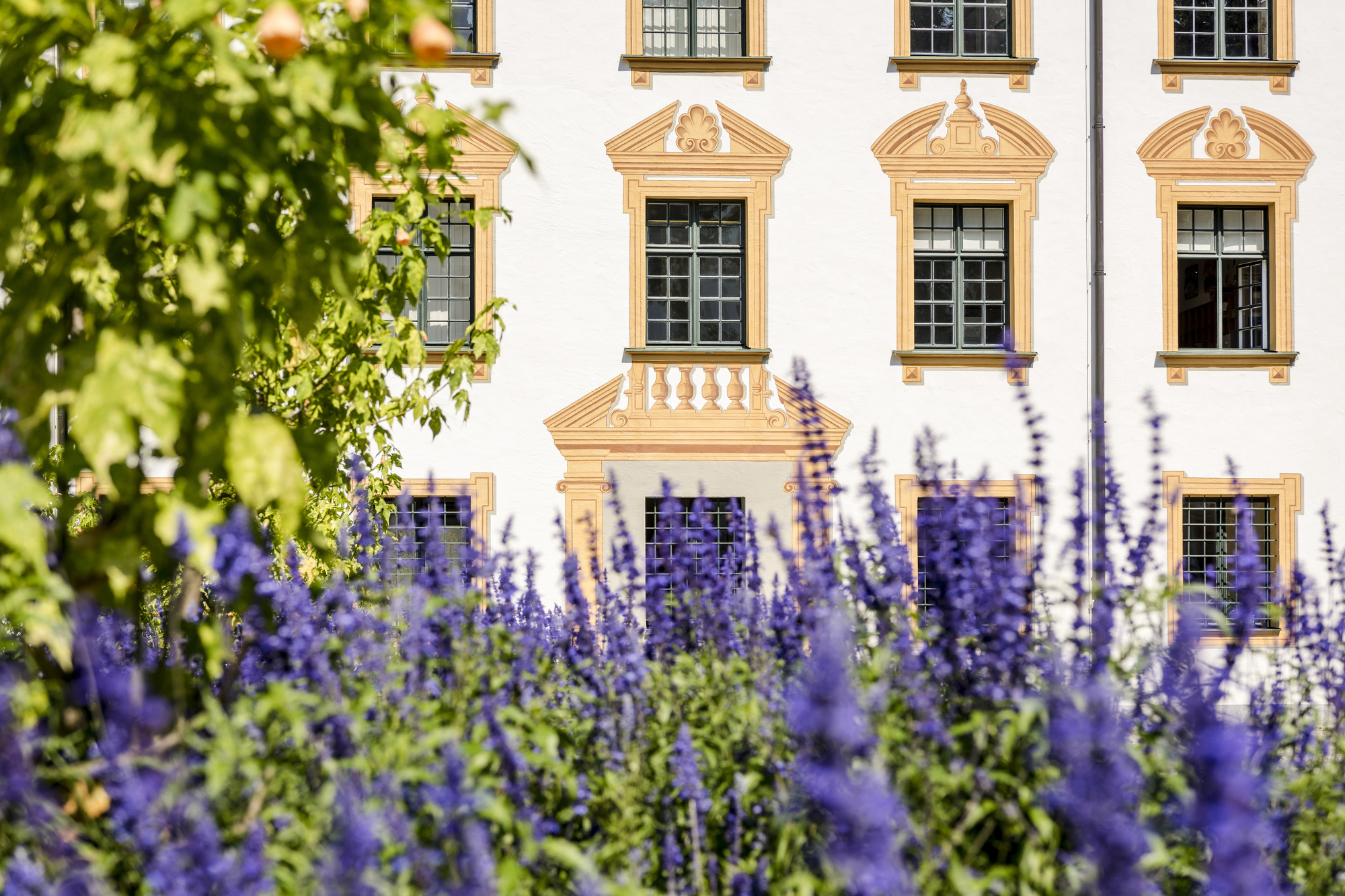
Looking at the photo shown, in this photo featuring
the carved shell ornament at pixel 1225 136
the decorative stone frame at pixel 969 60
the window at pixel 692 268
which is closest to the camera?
the decorative stone frame at pixel 969 60

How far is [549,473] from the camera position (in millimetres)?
10891

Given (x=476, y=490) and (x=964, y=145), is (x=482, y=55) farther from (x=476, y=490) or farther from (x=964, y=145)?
(x=964, y=145)

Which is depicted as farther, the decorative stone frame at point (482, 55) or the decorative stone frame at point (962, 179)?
the decorative stone frame at point (962, 179)

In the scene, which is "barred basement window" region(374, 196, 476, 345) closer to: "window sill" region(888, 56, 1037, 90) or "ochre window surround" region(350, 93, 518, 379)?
"ochre window surround" region(350, 93, 518, 379)

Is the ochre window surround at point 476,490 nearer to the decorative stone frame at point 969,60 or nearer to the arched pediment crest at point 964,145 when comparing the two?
the arched pediment crest at point 964,145

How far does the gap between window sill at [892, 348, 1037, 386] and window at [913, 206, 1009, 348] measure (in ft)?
0.89

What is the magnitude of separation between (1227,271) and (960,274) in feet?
10.2

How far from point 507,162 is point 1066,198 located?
5850 mm

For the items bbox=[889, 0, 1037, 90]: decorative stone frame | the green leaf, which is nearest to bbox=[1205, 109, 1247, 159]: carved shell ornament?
bbox=[889, 0, 1037, 90]: decorative stone frame

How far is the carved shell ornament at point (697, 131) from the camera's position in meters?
11.0

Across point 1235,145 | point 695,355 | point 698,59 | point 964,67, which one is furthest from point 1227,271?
point 698,59

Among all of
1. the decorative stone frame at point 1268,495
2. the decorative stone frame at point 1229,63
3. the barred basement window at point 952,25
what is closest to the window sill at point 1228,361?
the decorative stone frame at point 1268,495

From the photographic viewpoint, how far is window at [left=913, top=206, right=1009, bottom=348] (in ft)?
37.8

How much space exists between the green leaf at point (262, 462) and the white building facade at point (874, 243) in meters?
8.42
